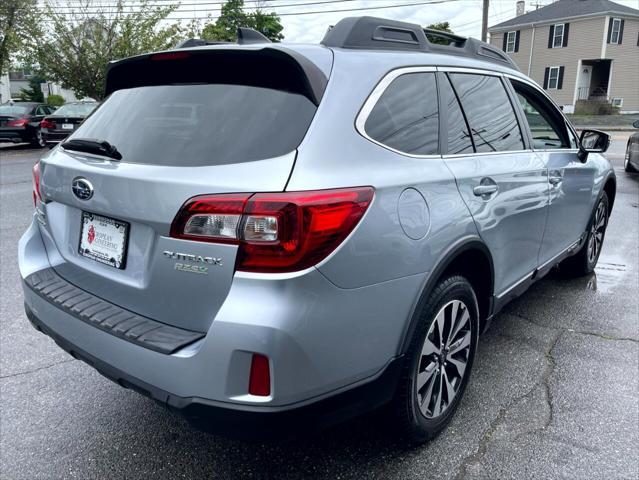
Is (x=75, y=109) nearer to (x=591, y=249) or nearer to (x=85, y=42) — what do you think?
(x=85, y=42)

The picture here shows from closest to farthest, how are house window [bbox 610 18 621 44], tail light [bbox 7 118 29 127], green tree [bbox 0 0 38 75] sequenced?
1. tail light [bbox 7 118 29 127]
2. green tree [bbox 0 0 38 75]
3. house window [bbox 610 18 621 44]

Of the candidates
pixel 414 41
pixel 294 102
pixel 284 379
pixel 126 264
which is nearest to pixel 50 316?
pixel 126 264

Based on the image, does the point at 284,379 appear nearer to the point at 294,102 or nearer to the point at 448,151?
the point at 294,102

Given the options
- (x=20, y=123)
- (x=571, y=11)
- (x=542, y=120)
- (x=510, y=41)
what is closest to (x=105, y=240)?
(x=542, y=120)

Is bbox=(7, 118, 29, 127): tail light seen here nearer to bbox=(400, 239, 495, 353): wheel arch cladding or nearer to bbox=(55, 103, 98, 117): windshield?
bbox=(55, 103, 98, 117): windshield

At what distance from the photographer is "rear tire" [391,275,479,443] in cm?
238

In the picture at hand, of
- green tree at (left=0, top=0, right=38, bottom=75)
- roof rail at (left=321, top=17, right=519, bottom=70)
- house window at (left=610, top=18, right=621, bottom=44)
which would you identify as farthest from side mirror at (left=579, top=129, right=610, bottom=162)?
house window at (left=610, top=18, right=621, bottom=44)

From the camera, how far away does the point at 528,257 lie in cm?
351

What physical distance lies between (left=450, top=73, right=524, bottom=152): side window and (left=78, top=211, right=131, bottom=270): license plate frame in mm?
1792

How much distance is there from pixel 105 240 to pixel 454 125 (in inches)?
67.9

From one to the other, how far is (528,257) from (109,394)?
2.64m

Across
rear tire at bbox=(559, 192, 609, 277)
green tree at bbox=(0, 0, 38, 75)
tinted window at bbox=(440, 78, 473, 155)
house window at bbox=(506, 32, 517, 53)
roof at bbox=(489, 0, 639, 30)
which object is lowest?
rear tire at bbox=(559, 192, 609, 277)

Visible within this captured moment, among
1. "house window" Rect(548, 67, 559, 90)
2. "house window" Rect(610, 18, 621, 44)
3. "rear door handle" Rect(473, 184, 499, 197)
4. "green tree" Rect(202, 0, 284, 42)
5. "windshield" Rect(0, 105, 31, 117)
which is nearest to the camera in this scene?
"rear door handle" Rect(473, 184, 499, 197)

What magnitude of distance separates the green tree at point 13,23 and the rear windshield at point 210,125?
2339 cm
